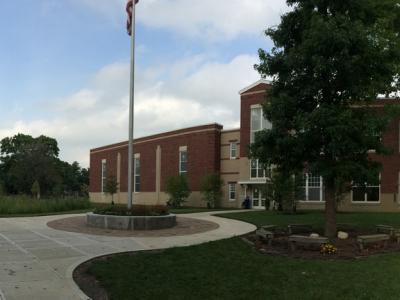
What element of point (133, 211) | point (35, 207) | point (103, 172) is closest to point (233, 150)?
point (35, 207)

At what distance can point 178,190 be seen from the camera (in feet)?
149

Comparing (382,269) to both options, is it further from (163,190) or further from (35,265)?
(163,190)

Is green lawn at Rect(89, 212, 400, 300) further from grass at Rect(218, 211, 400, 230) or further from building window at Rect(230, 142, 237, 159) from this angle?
building window at Rect(230, 142, 237, 159)

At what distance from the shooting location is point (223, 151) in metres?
47.5

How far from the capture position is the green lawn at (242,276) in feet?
27.4

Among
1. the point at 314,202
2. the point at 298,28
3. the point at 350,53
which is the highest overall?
the point at 298,28

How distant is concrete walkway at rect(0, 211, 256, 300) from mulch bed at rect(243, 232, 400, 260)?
248 centimetres

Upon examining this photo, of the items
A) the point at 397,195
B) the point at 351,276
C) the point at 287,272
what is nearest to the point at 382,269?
the point at 351,276

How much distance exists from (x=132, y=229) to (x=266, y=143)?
582 centimetres

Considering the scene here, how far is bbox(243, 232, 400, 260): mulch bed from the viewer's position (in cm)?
1205

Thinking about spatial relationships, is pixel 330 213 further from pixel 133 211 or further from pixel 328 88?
pixel 133 211

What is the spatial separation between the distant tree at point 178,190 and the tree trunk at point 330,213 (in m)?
29.7

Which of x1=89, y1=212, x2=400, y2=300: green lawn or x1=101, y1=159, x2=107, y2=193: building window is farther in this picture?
x1=101, y1=159, x2=107, y2=193: building window

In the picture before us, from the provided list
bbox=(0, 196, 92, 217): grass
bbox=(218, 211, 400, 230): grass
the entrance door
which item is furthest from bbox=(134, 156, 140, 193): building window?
bbox=(218, 211, 400, 230): grass
